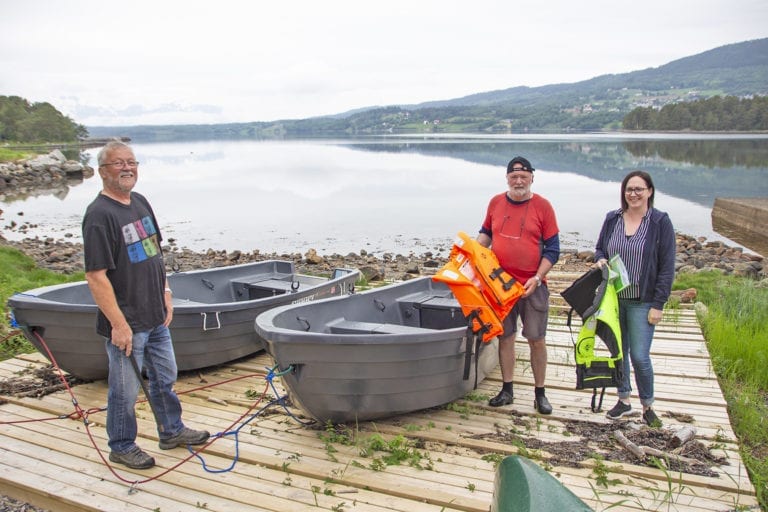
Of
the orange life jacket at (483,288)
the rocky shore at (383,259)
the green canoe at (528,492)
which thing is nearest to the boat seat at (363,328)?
the orange life jacket at (483,288)

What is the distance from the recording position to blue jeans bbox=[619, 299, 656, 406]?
4.22 meters

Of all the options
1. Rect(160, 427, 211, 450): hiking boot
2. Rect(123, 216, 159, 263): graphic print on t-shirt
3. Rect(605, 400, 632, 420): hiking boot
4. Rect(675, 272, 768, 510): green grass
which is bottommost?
Rect(675, 272, 768, 510): green grass

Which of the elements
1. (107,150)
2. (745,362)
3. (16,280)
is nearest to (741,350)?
(745,362)

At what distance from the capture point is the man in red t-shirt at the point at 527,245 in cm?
448

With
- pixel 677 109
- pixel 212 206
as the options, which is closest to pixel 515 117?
pixel 677 109

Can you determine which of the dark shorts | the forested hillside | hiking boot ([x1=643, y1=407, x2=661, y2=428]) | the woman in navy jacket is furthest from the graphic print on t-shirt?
the forested hillside

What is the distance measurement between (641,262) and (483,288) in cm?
112

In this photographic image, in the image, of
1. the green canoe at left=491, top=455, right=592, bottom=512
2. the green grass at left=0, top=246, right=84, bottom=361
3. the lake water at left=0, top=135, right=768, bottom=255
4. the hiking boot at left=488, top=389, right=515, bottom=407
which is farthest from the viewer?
the lake water at left=0, top=135, right=768, bottom=255

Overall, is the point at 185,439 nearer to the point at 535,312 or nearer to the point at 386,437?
the point at 386,437

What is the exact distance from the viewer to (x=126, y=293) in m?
3.68

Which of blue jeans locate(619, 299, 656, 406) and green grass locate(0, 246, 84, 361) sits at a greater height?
blue jeans locate(619, 299, 656, 406)

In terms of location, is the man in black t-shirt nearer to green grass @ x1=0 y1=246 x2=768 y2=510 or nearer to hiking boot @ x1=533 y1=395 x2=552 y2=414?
hiking boot @ x1=533 y1=395 x2=552 y2=414

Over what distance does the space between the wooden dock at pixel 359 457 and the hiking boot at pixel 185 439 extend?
0.06 m

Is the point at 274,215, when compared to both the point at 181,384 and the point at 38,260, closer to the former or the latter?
the point at 38,260
